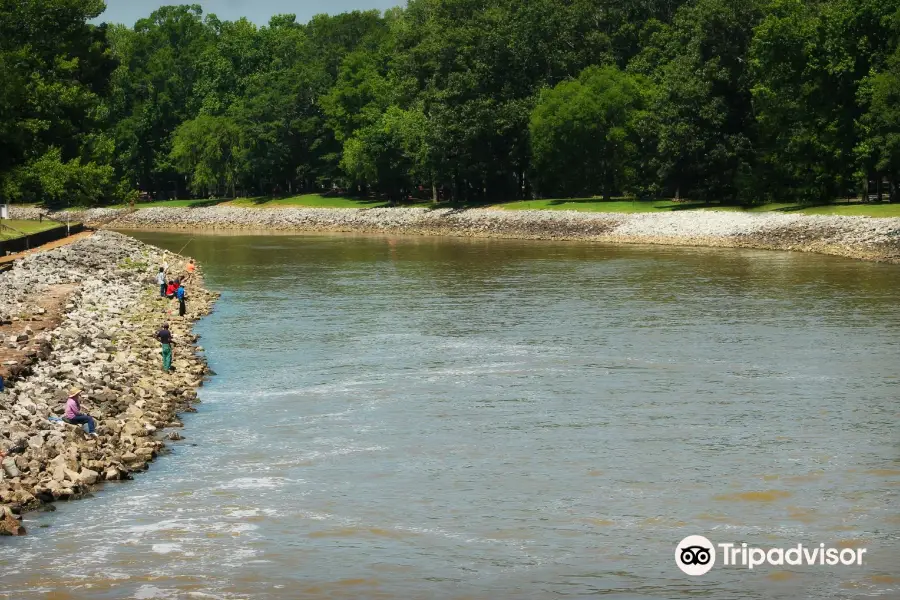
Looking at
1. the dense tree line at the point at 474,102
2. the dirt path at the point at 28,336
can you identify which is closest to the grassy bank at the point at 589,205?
the dense tree line at the point at 474,102

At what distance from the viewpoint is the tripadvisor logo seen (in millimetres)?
20094

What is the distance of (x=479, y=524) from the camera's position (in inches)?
883

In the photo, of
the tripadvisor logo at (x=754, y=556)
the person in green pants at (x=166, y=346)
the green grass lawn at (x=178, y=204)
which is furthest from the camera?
the green grass lawn at (x=178, y=204)

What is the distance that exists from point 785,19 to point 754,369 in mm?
64300

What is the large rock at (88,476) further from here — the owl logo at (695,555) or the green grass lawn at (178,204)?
the green grass lawn at (178,204)

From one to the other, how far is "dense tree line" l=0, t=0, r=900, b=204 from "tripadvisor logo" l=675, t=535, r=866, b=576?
60.6m

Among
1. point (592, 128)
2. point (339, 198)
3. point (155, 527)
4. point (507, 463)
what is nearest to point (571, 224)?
point (592, 128)

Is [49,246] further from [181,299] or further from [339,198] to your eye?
[339,198]

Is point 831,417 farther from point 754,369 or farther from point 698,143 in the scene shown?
point 698,143

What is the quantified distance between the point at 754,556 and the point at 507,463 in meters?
7.34

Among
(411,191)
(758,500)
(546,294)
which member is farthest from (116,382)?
(411,191)

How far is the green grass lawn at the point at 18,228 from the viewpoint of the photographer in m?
75.7

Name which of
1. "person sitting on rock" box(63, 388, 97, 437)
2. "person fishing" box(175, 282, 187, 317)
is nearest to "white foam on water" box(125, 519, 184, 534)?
"person sitting on rock" box(63, 388, 97, 437)

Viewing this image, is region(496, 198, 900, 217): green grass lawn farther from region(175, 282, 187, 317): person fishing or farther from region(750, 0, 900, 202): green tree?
region(175, 282, 187, 317): person fishing
